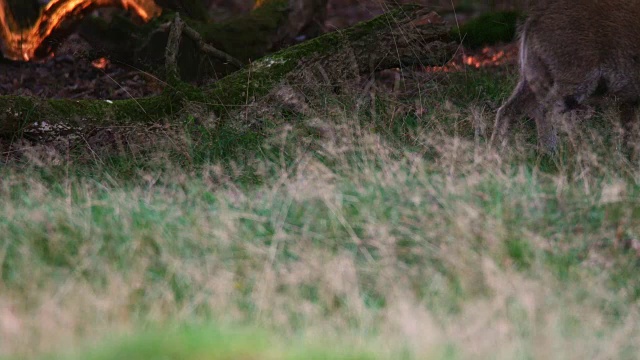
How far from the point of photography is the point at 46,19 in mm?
11859

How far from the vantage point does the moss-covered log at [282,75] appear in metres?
8.59

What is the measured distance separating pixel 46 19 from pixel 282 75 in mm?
3890

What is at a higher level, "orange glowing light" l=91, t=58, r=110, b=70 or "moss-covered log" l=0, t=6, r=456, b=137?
"moss-covered log" l=0, t=6, r=456, b=137

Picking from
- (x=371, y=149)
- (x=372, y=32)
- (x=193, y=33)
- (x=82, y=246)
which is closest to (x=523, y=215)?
(x=371, y=149)

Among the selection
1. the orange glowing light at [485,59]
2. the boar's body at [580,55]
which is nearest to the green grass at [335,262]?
the boar's body at [580,55]

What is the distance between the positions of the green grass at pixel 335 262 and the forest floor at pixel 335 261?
0.01 m

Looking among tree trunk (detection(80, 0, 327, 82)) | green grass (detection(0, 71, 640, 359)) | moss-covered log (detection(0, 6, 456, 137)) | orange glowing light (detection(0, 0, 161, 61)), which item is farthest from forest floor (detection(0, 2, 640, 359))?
orange glowing light (detection(0, 0, 161, 61))

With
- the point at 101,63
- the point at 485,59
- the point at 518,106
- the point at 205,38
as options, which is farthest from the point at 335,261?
the point at 101,63

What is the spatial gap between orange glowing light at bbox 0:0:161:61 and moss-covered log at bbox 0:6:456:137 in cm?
277

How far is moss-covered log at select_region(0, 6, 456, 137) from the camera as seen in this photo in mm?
8586

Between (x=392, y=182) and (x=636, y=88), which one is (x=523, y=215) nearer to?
(x=392, y=182)

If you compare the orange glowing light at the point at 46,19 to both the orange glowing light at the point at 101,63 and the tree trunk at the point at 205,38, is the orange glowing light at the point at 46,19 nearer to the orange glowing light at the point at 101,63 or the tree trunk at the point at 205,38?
the tree trunk at the point at 205,38

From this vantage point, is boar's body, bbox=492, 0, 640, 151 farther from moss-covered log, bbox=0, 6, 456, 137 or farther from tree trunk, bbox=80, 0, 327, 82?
tree trunk, bbox=80, 0, 327, 82

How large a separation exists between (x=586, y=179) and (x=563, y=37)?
203 cm
